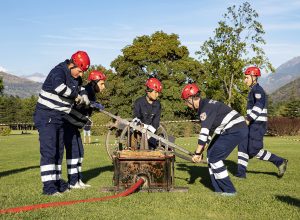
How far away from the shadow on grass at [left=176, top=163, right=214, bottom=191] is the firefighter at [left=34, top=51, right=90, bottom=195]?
310cm

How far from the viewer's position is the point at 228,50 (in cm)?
3781

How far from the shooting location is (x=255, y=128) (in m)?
9.59

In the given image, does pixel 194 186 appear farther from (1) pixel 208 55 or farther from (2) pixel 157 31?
(2) pixel 157 31

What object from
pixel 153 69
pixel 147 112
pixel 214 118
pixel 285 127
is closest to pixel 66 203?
pixel 214 118

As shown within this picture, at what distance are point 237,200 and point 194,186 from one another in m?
1.77

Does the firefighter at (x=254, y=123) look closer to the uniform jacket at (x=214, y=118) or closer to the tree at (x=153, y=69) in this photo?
the uniform jacket at (x=214, y=118)

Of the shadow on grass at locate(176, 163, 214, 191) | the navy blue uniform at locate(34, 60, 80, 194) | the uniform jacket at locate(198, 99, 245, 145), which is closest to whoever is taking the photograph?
the uniform jacket at locate(198, 99, 245, 145)

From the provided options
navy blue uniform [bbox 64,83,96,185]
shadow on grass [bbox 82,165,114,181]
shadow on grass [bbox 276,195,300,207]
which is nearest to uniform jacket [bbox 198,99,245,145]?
shadow on grass [bbox 276,195,300,207]

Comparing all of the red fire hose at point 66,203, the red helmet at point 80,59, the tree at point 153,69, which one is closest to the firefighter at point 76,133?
the red helmet at point 80,59

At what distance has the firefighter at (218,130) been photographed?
23.7 ft

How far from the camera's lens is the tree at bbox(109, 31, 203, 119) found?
45.8 m

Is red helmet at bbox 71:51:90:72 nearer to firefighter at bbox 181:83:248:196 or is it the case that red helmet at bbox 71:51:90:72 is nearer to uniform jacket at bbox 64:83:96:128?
uniform jacket at bbox 64:83:96:128

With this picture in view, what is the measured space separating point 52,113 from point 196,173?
4577 mm

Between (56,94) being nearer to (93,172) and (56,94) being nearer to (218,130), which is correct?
(218,130)
